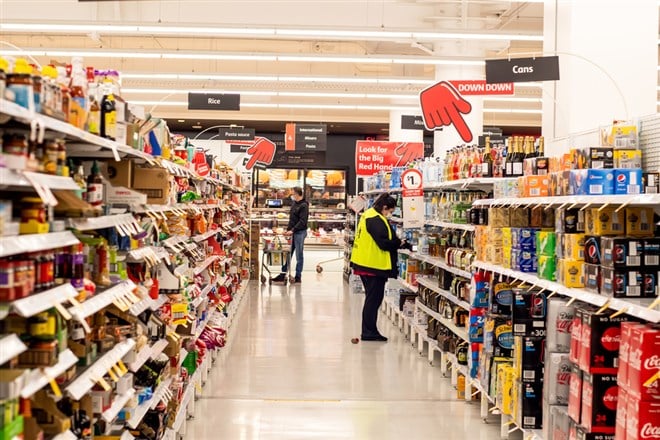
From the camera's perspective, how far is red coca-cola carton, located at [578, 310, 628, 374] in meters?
3.84

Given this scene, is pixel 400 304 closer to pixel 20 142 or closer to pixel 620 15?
pixel 620 15

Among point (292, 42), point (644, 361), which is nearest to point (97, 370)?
point (644, 361)

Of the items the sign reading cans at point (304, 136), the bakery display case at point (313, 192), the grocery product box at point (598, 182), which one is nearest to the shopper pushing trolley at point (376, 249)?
the grocery product box at point (598, 182)

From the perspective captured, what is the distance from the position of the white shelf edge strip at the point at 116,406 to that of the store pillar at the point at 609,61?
15.2 feet

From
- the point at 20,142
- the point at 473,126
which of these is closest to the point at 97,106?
the point at 20,142

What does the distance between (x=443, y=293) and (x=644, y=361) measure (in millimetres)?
4469

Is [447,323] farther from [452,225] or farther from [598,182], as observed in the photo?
[598,182]

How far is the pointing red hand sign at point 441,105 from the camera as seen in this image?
1045 centimetres

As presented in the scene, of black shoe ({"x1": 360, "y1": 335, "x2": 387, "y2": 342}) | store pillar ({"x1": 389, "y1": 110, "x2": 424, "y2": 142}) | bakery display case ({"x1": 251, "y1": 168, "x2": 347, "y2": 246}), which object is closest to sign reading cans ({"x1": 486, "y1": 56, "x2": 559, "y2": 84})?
black shoe ({"x1": 360, "y1": 335, "x2": 387, "y2": 342})

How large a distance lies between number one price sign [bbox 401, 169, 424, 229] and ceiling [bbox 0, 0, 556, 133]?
203 cm

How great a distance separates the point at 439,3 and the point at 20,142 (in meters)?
11.6

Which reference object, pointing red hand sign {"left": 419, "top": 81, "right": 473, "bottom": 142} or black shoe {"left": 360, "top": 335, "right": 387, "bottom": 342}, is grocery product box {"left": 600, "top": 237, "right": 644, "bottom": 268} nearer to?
black shoe {"left": 360, "top": 335, "right": 387, "bottom": 342}

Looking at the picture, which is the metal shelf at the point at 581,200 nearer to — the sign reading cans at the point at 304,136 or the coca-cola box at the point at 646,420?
the coca-cola box at the point at 646,420

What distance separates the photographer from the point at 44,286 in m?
2.71
